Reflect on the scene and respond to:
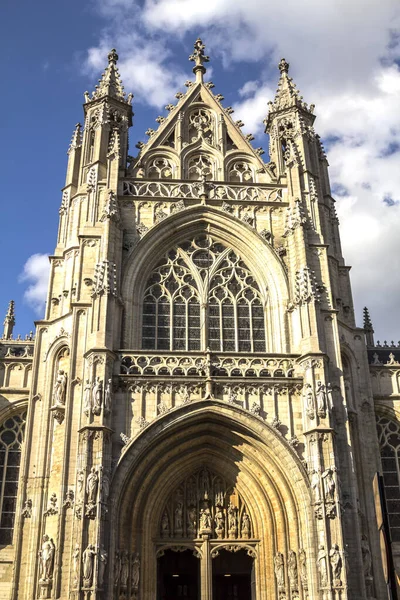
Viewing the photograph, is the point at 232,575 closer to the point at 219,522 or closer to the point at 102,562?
the point at 219,522

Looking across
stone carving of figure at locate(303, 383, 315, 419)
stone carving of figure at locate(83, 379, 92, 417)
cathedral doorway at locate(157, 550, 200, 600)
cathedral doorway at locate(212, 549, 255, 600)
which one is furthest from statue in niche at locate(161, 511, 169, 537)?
stone carving of figure at locate(303, 383, 315, 419)

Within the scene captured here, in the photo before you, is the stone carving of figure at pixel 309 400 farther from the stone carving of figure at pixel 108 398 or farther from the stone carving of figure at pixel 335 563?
the stone carving of figure at pixel 108 398

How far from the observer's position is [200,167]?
90.9 ft

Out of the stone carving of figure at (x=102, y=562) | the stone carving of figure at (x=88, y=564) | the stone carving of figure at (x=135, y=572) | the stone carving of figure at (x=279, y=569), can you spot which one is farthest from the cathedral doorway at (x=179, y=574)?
the stone carving of figure at (x=88, y=564)

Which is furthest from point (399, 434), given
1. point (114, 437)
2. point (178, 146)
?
point (178, 146)

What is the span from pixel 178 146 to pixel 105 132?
10.3ft

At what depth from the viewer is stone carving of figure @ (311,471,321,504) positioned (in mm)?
19047

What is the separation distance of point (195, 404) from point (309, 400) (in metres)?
3.51

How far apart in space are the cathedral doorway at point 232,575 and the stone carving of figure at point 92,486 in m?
5.40

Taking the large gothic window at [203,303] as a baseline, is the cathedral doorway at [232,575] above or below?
below

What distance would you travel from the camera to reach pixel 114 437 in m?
19.9

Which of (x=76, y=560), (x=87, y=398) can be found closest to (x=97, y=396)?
(x=87, y=398)

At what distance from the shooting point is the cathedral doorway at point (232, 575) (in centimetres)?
2162

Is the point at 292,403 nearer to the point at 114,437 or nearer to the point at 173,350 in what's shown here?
the point at 173,350
